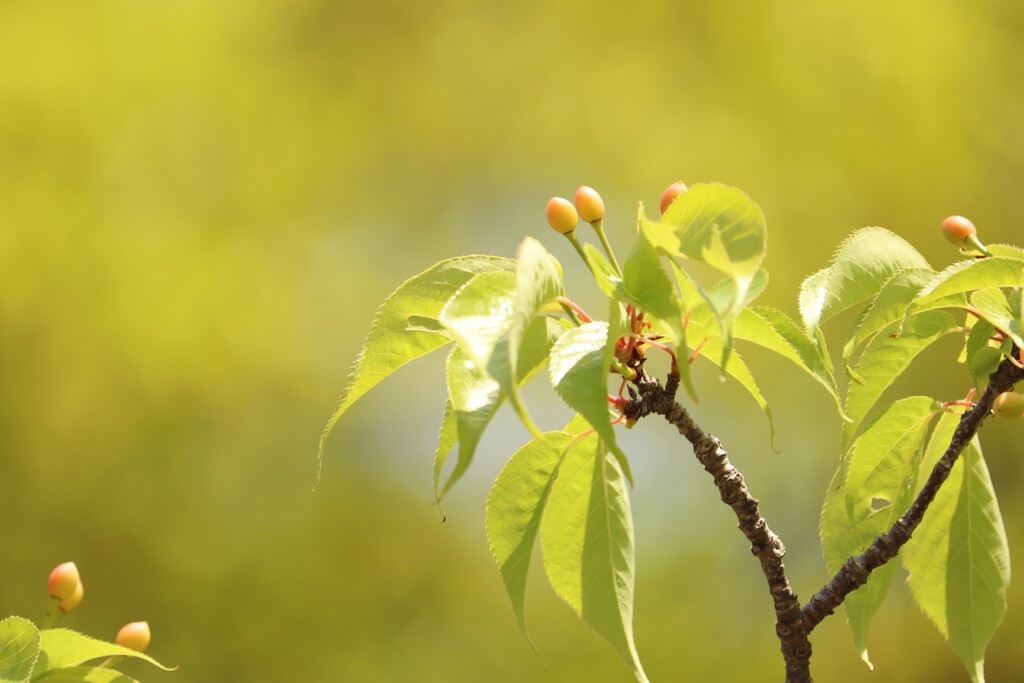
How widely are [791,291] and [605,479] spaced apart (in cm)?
315

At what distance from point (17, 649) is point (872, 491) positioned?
63 cm

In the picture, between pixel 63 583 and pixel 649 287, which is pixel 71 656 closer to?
pixel 63 583

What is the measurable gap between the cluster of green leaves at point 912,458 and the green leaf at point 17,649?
0.56 metres

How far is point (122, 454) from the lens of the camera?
3.72 meters

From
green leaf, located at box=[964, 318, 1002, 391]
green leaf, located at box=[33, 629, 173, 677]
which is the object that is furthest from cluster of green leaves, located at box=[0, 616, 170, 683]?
green leaf, located at box=[964, 318, 1002, 391]

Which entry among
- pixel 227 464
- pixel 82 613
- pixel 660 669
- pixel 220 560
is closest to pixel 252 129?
pixel 227 464

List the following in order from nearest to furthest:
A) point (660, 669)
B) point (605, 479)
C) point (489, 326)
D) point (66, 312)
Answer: point (489, 326), point (605, 479), point (660, 669), point (66, 312)

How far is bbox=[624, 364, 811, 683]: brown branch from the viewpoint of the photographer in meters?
0.73

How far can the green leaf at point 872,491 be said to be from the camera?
31.6 inches

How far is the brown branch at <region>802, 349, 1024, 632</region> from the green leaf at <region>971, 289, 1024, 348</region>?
0.07 metres

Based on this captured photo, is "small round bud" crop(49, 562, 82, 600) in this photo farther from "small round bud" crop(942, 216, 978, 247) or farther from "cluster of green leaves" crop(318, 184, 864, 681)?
"small round bud" crop(942, 216, 978, 247)

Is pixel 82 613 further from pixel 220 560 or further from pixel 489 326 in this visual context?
pixel 489 326

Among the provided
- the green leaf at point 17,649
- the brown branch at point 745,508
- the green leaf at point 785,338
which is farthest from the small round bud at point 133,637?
the green leaf at point 785,338

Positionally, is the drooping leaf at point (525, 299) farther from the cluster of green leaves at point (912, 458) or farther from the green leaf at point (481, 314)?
the cluster of green leaves at point (912, 458)
